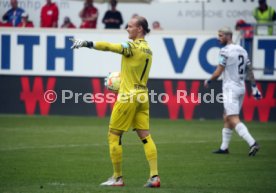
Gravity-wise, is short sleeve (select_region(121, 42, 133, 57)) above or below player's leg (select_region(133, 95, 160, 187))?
above

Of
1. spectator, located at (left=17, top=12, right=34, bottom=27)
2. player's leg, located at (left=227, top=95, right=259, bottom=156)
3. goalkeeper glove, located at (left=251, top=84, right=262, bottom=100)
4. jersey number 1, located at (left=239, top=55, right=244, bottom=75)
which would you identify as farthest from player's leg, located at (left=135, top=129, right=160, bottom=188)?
spectator, located at (left=17, top=12, right=34, bottom=27)

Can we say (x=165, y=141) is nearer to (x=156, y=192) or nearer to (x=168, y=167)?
(x=168, y=167)

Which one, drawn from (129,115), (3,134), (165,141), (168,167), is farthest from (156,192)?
(3,134)

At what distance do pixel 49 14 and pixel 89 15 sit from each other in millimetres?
1235

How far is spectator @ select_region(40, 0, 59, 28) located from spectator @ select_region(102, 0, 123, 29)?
1530 millimetres

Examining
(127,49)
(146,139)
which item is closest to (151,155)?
(146,139)

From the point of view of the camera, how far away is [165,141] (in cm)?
1812

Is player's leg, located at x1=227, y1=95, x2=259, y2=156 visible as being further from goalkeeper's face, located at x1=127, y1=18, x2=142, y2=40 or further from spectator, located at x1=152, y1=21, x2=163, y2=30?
spectator, located at x1=152, y1=21, x2=163, y2=30

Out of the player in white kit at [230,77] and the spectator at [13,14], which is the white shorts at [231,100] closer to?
the player in white kit at [230,77]

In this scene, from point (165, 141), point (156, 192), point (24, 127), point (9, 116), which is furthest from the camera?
point (9, 116)

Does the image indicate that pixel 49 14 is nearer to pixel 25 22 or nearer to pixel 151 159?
pixel 25 22

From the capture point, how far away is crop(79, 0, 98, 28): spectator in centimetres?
2588

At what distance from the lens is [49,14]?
25938 mm

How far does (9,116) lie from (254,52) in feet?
23.8
